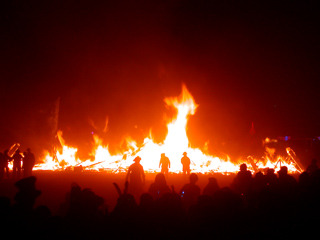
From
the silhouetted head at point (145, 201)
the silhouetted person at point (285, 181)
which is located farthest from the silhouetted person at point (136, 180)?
the silhouetted head at point (145, 201)

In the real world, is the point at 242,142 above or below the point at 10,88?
below

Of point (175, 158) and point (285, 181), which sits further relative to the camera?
point (175, 158)

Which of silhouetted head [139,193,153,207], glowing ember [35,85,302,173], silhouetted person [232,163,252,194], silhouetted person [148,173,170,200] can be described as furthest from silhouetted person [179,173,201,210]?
glowing ember [35,85,302,173]

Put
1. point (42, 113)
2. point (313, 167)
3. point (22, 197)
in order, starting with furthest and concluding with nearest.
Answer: point (42, 113), point (313, 167), point (22, 197)

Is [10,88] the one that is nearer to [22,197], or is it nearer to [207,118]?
[207,118]

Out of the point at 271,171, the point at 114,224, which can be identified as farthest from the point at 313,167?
the point at 114,224

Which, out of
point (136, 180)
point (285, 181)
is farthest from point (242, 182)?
point (136, 180)

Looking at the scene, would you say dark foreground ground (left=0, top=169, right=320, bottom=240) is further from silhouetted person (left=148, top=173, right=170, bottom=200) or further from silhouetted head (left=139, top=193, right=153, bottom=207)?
silhouetted person (left=148, top=173, right=170, bottom=200)

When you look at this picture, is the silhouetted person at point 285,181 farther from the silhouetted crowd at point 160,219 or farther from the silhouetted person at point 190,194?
the silhouetted person at point 190,194

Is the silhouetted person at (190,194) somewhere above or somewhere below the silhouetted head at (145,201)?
below

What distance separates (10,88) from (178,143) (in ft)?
47.3

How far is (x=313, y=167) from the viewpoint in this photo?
10.1 meters

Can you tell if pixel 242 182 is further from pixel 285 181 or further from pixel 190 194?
pixel 190 194

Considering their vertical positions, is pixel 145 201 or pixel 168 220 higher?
pixel 145 201
